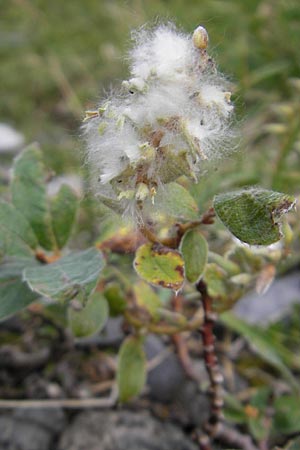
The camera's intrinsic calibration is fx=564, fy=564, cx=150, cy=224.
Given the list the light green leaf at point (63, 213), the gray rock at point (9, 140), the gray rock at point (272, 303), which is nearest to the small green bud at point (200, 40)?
the light green leaf at point (63, 213)

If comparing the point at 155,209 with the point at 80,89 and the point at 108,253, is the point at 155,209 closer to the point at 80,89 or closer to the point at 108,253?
the point at 108,253

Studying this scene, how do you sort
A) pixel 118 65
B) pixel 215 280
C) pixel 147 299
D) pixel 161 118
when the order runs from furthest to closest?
pixel 118 65 < pixel 147 299 < pixel 215 280 < pixel 161 118

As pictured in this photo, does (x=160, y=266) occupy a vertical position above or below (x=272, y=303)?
above

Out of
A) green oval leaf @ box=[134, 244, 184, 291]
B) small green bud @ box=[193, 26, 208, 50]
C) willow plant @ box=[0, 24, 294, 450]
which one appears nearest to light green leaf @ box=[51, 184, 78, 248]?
willow plant @ box=[0, 24, 294, 450]

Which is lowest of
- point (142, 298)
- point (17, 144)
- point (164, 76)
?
point (142, 298)

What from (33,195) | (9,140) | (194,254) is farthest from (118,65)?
(194,254)

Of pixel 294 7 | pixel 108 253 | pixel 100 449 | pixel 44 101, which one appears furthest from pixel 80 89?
pixel 100 449

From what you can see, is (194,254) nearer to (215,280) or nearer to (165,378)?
(215,280)
